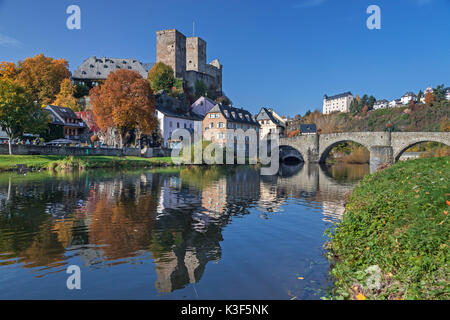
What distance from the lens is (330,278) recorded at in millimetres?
7770

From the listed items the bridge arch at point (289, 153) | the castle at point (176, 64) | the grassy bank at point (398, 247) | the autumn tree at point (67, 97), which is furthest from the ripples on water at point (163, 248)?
the castle at point (176, 64)

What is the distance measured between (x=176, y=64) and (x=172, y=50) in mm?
4565

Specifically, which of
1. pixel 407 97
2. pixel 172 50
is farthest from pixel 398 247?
pixel 407 97

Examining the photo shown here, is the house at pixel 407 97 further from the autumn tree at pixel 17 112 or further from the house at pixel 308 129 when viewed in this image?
the autumn tree at pixel 17 112

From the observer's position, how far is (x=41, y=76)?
271 feet

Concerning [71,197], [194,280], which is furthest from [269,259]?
[71,197]

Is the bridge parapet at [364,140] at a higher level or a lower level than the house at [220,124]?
lower

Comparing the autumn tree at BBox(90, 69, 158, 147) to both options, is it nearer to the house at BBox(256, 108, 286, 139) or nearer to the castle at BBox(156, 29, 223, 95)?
the castle at BBox(156, 29, 223, 95)

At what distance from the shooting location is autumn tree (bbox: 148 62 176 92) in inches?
3561

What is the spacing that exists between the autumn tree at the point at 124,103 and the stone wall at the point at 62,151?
14.9ft

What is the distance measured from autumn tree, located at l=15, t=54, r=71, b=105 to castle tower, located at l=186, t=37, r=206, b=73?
42.4 metres

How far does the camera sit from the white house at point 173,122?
239 ft

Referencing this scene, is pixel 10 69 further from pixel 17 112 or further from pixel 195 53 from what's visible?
pixel 195 53
